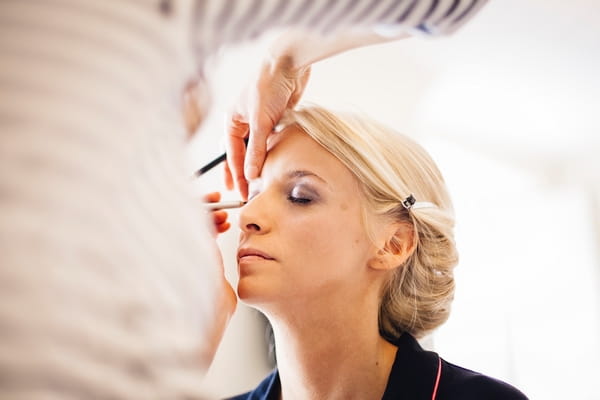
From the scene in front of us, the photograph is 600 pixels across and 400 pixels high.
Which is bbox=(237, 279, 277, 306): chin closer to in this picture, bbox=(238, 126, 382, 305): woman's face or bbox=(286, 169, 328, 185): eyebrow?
bbox=(238, 126, 382, 305): woman's face

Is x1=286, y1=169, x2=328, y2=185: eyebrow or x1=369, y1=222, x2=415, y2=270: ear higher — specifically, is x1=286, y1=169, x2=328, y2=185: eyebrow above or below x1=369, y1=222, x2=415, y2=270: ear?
above

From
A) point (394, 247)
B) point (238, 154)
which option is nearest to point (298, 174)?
point (238, 154)

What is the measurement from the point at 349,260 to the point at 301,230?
0.40 feet

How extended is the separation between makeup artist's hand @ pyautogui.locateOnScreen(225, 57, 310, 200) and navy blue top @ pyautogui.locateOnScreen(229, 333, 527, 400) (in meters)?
0.43

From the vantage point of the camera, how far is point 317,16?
34 centimetres

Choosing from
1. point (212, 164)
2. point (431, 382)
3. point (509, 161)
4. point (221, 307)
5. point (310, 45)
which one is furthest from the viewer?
point (509, 161)

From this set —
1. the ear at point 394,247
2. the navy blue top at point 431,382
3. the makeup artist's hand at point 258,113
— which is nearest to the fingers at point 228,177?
the makeup artist's hand at point 258,113

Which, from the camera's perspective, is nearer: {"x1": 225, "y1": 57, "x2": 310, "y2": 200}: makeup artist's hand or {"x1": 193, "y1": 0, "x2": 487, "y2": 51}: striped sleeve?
{"x1": 193, "y1": 0, "x2": 487, "y2": 51}: striped sleeve

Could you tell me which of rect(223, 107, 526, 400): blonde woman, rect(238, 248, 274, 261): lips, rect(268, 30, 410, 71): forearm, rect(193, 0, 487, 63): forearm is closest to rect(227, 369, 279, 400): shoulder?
rect(223, 107, 526, 400): blonde woman

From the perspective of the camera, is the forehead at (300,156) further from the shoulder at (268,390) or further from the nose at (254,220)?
the shoulder at (268,390)

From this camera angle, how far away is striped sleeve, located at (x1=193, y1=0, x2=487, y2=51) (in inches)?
12.0

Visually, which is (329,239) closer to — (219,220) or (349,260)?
(349,260)

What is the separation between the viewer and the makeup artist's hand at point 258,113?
0.91 m

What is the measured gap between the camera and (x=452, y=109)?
194 centimetres
